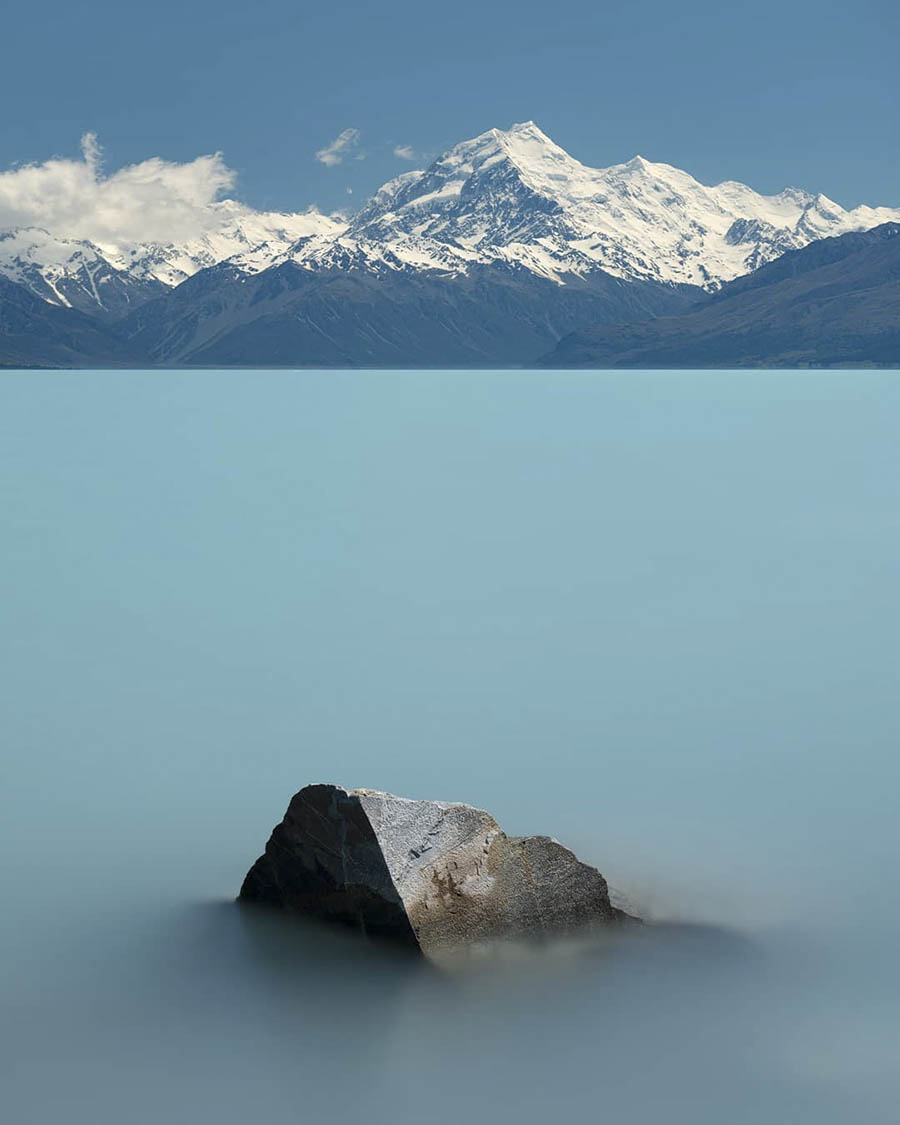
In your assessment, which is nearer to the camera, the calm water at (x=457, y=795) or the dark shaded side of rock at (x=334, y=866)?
the calm water at (x=457, y=795)

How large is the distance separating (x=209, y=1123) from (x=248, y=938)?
3253 millimetres

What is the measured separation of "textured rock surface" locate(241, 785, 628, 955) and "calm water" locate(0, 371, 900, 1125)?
443 mm

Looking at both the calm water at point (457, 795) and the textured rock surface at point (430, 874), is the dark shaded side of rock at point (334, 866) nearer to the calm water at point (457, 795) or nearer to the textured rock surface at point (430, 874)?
the textured rock surface at point (430, 874)

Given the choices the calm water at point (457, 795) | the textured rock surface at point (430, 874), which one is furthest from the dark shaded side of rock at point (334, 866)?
the calm water at point (457, 795)

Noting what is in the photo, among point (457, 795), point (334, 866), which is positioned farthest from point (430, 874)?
point (457, 795)

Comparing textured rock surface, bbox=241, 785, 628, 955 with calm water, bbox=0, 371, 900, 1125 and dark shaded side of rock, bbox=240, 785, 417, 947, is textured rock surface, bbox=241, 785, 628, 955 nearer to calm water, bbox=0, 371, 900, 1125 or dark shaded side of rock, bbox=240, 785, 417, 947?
dark shaded side of rock, bbox=240, 785, 417, 947

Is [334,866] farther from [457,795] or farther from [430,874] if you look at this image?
[457,795]

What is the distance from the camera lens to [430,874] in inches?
527

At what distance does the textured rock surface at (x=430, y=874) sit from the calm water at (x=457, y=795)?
17.4 inches

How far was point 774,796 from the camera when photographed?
18.9 meters

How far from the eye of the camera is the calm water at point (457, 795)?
11.7 meters

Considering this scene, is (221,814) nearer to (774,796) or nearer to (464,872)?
(464,872)

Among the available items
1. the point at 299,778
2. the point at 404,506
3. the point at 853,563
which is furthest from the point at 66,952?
the point at 404,506

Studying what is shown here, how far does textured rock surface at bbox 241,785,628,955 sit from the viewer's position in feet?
44.1
